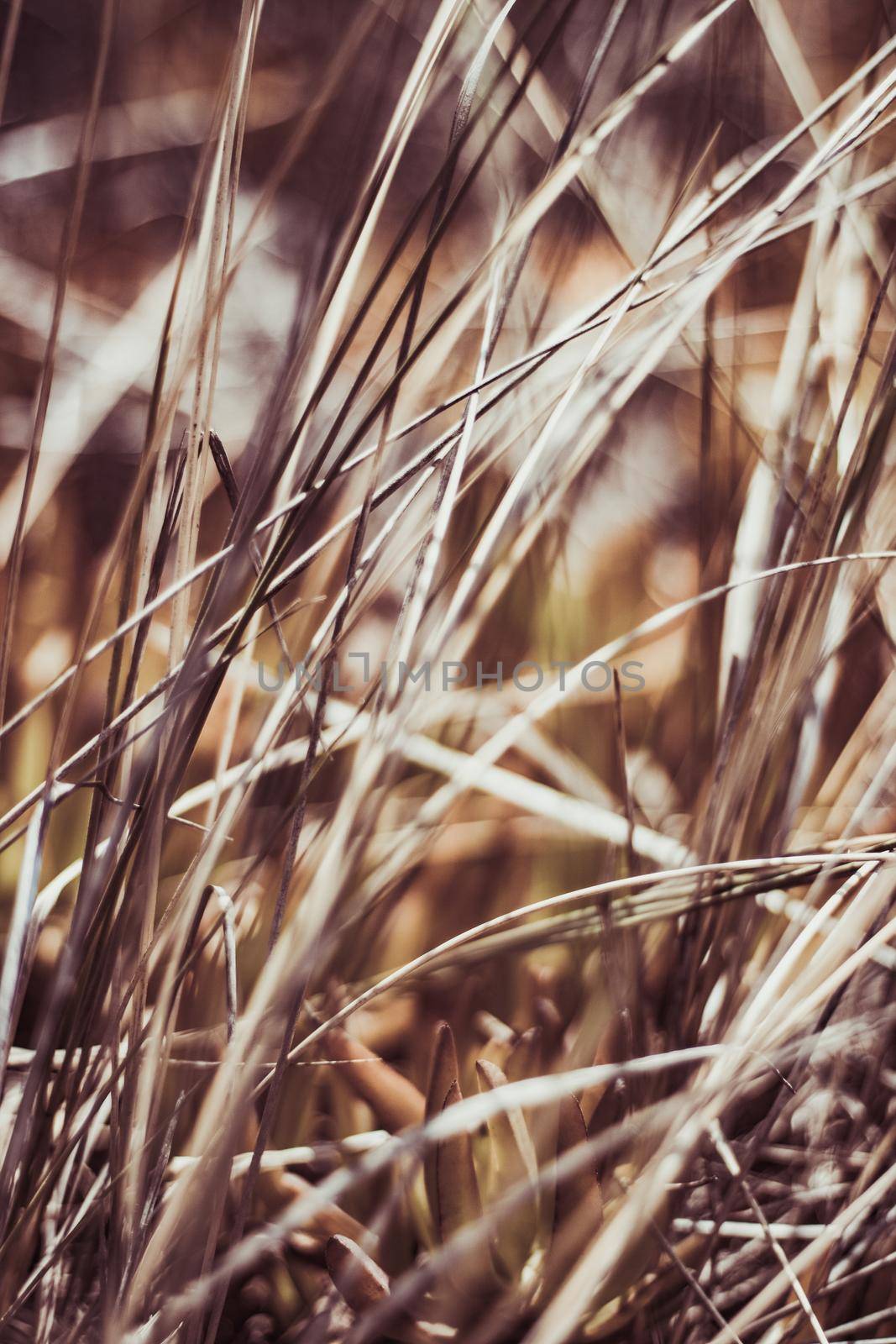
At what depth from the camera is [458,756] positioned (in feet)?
1.73

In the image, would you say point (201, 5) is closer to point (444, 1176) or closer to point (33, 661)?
point (33, 661)

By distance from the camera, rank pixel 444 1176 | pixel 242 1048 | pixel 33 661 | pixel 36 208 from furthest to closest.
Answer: pixel 36 208 < pixel 33 661 < pixel 444 1176 < pixel 242 1048

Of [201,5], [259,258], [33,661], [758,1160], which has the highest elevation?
[201,5]

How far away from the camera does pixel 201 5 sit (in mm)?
788

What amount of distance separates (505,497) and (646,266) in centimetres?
10

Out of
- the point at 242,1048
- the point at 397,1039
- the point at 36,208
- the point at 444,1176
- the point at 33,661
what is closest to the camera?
the point at 242,1048

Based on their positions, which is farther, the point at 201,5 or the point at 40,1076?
the point at 201,5

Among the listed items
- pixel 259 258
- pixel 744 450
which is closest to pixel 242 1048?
pixel 744 450

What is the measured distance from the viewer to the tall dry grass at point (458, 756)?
28 centimetres

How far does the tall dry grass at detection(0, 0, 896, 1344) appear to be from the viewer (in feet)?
0.93

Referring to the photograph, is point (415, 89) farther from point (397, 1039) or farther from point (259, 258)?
Result: point (259, 258)

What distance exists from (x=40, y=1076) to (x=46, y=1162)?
10 centimetres

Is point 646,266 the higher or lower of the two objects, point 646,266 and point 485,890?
the higher

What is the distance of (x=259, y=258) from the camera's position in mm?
790
